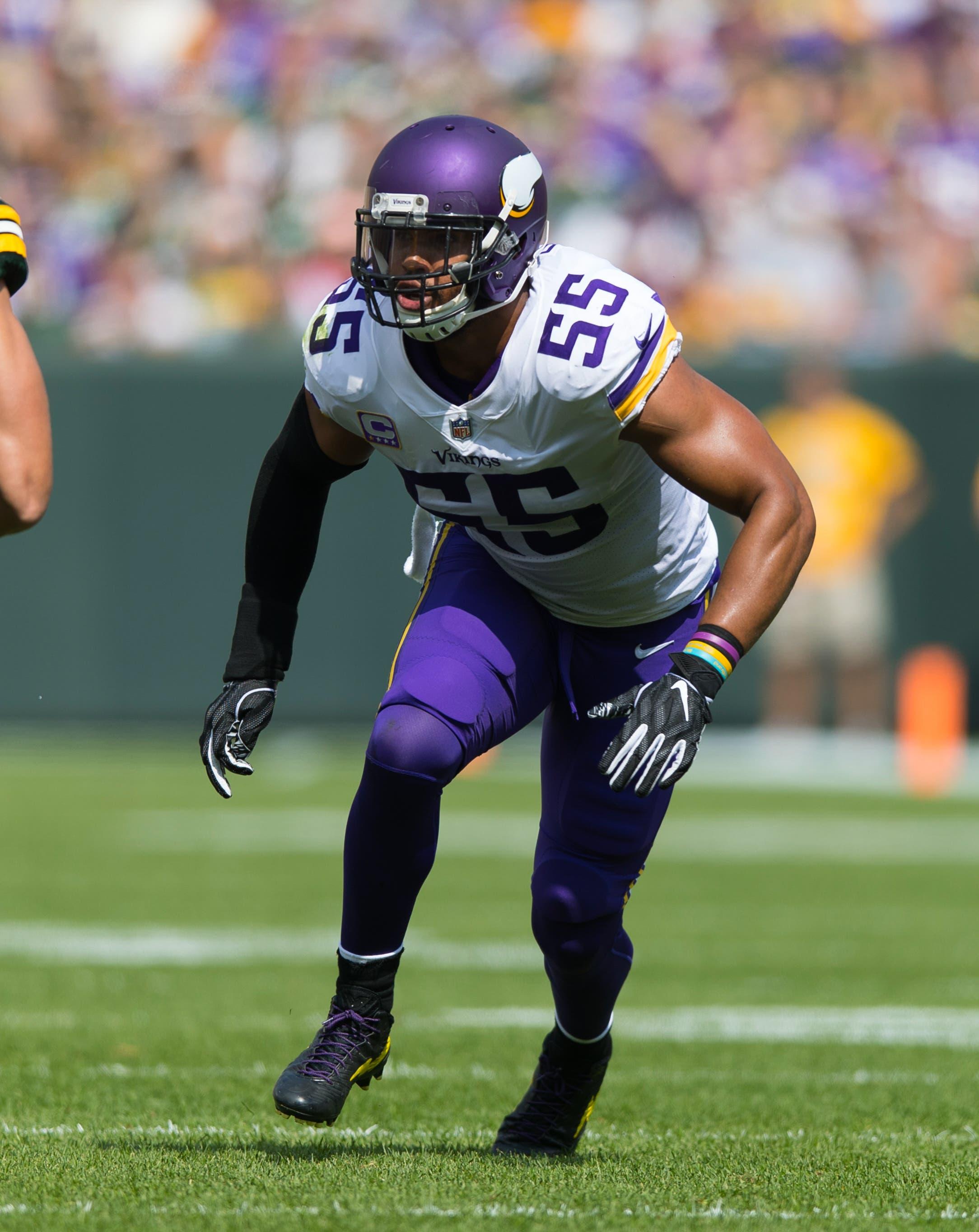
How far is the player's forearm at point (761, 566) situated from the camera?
3.21 meters

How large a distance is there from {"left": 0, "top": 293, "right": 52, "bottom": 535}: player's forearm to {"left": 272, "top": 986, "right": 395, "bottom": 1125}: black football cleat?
96 centimetres

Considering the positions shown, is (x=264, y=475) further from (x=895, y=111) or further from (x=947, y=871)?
(x=895, y=111)

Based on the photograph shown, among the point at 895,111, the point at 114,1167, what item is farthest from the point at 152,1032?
the point at 895,111

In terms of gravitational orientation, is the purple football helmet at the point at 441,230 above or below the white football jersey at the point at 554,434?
above

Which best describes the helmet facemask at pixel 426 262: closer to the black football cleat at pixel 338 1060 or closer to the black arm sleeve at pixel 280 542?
the black arm sleeve at pixel 280 542

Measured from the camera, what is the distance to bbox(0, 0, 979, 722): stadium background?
12.1 metres

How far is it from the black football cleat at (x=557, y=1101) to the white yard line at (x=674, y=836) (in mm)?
4586

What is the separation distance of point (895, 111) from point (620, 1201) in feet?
35.2

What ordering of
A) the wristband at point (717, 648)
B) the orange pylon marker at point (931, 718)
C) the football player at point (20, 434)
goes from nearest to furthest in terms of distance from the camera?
the football player at point (20, 434) → the wristband at point (717, 648) → the orange pylon marker at point (931, 718)

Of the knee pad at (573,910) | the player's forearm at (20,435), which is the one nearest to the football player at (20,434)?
the player's forearm at (20,435)

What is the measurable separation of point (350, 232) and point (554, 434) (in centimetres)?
953

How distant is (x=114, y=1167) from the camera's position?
125 inches

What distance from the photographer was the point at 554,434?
3.28 metres

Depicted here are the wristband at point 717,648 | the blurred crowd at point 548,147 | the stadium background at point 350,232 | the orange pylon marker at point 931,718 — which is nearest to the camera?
the wristband at point 717,648
